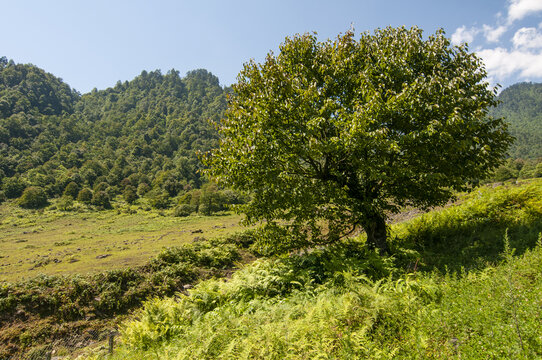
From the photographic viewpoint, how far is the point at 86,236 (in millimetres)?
53750

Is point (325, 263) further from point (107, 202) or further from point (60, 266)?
point (107, 202)

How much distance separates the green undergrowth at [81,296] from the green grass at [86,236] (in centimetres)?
349

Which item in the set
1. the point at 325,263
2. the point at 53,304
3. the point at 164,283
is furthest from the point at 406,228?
the point at 53,304

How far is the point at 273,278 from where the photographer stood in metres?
10.8

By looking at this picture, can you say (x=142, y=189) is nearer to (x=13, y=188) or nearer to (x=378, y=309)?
(x=13, y=188)

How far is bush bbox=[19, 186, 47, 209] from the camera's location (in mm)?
97481

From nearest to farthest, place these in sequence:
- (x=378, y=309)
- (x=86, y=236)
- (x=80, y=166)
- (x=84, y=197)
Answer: (x=378, y=309), (x=86, y=236), (x=84, y=197), (x=80, y=166)

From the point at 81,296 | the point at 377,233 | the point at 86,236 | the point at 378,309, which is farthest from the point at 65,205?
the point at 378,309

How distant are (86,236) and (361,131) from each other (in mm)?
58903

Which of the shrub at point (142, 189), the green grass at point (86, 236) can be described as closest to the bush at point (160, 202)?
the green grass at point (86, 236)

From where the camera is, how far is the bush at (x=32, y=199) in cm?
9748

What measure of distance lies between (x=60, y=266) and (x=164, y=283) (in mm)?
15495

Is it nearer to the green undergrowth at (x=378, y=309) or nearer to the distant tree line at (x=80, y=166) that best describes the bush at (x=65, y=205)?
the distant tree line at (x=80, y=166)

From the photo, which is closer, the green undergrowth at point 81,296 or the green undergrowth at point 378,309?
the green undergrowth at point 378,309
